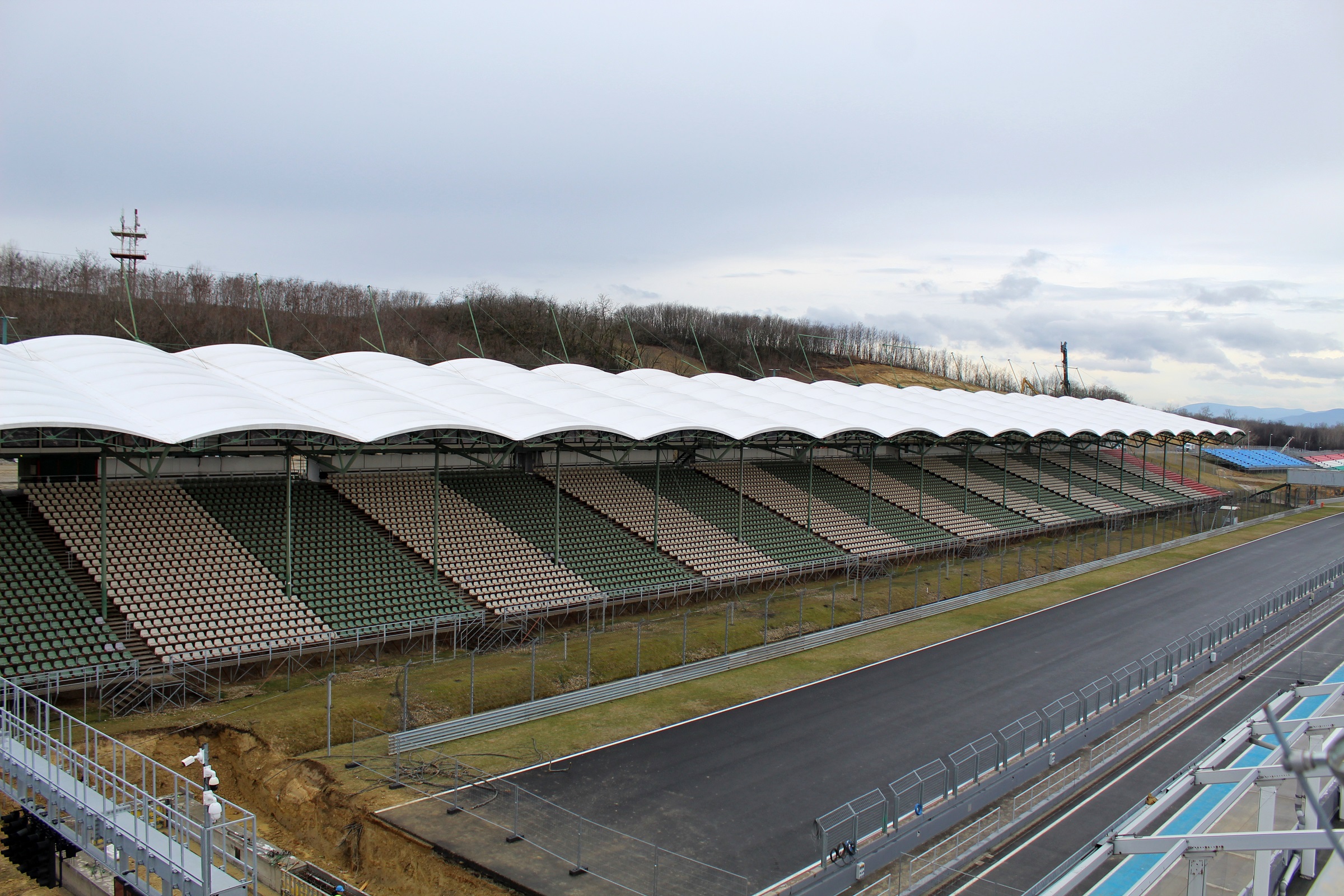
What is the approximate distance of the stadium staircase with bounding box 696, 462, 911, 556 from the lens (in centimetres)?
4619

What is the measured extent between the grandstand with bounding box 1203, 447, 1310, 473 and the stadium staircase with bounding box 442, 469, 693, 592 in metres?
78.1

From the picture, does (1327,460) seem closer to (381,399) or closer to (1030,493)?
(1030,493)

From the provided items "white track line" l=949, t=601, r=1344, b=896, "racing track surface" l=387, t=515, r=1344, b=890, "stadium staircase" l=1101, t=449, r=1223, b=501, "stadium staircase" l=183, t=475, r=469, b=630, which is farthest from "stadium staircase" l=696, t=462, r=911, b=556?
"stadium staircase" l=1101, t=449, r=1223, b=501

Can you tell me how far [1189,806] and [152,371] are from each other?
104 feet

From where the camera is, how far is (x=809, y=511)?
4753 cm

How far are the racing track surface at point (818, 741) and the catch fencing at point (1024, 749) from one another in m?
0.89

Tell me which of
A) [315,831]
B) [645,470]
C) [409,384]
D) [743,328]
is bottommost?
[315,831]

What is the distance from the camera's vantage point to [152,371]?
29.8 m

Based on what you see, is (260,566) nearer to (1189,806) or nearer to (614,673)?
(614,673)

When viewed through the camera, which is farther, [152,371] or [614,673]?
[152,371]

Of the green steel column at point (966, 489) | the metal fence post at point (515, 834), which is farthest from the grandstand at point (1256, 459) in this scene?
the metal fence post at point (515, 834)

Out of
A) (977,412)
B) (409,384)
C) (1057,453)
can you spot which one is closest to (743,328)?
(1057,453)

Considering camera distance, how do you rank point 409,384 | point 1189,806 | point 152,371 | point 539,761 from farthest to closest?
point 409,384
point 152,371
point 539,761
point 1189,806

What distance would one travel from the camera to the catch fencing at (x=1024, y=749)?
16109 mm
